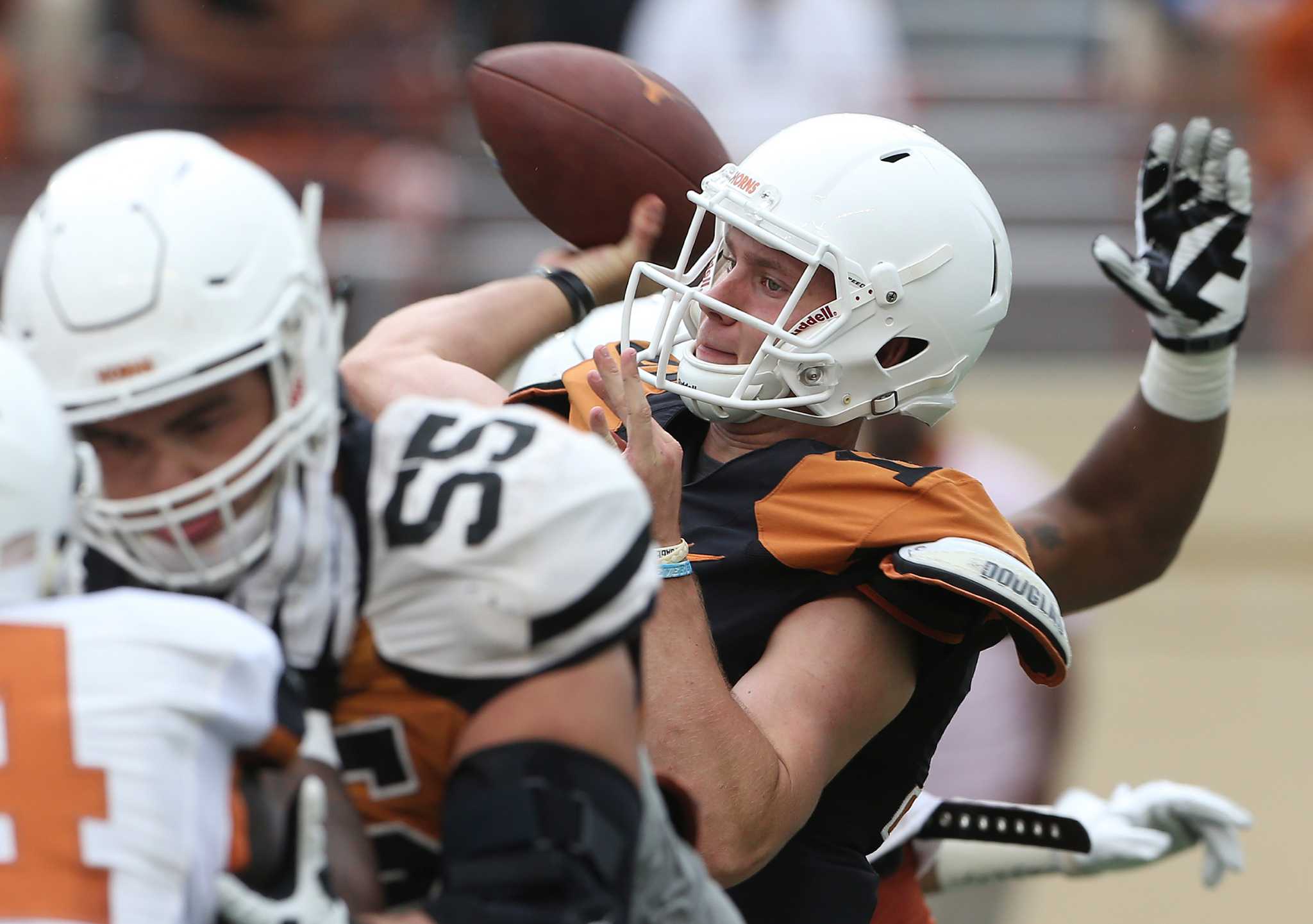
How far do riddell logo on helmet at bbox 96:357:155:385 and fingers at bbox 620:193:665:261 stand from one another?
100 cm

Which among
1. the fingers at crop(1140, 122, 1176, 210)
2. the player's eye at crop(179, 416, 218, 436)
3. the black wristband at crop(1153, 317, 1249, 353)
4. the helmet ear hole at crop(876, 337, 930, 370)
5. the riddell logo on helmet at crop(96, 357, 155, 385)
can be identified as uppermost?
the riddell logo on helmet at crop(96, 357, 155, 385)

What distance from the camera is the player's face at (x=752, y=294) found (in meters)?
2.16

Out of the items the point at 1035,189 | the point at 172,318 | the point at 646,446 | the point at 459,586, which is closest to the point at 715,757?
the point at 646,446

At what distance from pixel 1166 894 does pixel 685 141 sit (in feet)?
10.9

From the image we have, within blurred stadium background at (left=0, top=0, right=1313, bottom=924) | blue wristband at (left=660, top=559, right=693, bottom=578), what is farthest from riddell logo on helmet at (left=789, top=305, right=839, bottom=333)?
blurred stadium background at (left=0, top=0, right=1313, bottom=924)

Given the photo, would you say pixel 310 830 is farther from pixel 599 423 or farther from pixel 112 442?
pixel 599 423

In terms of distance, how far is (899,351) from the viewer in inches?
87.5

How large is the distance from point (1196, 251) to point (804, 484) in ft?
2.50

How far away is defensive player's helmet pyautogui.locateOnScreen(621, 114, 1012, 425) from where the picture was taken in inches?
83.8

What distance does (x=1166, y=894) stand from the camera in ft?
16.7

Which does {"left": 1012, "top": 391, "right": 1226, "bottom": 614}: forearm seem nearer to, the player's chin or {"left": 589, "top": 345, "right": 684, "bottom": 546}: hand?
the player's chin

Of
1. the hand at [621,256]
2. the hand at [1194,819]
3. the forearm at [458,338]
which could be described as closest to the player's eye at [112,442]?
the forearm at [458,338]

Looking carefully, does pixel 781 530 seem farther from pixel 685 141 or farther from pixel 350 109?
pixel 350 109

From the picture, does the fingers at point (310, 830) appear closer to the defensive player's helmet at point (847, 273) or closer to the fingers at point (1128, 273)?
the defensive player's helmet at point (847, 273)
